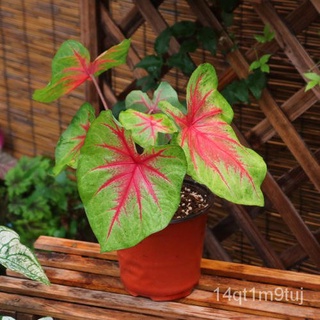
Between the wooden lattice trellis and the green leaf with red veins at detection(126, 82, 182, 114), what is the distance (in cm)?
58

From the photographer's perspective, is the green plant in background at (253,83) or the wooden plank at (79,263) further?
the green plant in background at (253,83)

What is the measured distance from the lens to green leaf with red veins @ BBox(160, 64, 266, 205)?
5.34 ft

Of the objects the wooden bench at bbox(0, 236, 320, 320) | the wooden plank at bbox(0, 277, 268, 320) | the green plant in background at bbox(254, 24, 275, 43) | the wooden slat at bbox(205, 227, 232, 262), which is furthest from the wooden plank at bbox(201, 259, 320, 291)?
the wooden slat at bbox(205, 227, 232, 262)

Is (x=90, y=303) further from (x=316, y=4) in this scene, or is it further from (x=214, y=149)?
(x=316, y=4)

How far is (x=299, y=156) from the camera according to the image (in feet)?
7.92

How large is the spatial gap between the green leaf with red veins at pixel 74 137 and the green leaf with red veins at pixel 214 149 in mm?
194

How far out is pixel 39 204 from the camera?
9.89 ft

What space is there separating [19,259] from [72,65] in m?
0.43

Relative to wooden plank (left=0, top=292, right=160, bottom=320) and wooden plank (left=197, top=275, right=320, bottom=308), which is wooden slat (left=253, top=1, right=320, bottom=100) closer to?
wooden plank (left=197, top=275, right=320, bottom=308)

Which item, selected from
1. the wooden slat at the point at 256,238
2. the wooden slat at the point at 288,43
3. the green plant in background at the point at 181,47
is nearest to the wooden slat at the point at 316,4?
the wooden slat at the point at 288,43

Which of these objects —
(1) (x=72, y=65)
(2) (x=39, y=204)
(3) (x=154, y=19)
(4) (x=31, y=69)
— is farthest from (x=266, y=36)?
(4) (x=31, y=69)

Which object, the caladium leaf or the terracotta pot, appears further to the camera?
the terracotta pot

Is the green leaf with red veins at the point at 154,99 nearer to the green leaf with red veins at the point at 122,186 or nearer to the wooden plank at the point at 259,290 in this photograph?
the green leaf with red veins at the point at 122,186

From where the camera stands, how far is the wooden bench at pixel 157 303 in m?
1.81
